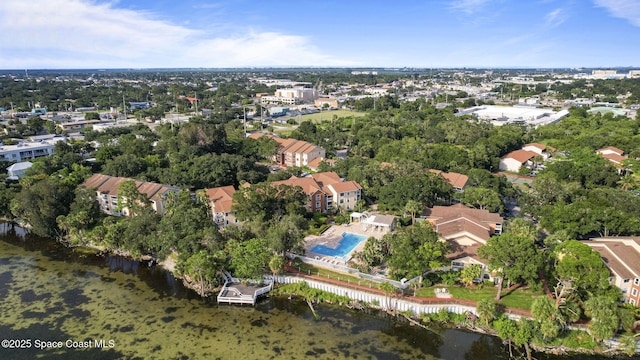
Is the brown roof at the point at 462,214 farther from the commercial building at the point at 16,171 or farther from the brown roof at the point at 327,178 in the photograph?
the commercial building at the point at 16,171

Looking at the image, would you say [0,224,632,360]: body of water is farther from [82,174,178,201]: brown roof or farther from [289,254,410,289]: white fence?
[82,174,178,201]: brown roof

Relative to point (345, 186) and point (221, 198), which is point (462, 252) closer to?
point (345, 186)

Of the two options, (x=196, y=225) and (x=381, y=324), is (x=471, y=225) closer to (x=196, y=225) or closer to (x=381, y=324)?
(x=381, y=324)

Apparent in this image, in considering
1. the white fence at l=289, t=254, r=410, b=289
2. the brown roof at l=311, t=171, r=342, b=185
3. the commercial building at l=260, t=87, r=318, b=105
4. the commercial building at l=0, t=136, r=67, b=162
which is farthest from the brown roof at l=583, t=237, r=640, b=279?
the commercial building at l=260, t=87, r=318, b=105

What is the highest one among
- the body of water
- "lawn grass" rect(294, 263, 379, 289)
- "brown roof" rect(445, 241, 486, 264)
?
"brown roof" rect(445, 241, 486, 264)

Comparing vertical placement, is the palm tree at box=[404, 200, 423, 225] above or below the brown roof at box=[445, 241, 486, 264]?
above

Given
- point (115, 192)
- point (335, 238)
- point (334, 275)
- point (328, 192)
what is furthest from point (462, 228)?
point (115, 192)

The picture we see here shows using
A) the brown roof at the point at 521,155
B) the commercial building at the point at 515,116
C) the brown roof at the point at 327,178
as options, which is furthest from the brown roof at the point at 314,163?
the commercial building at the point at 515,116
